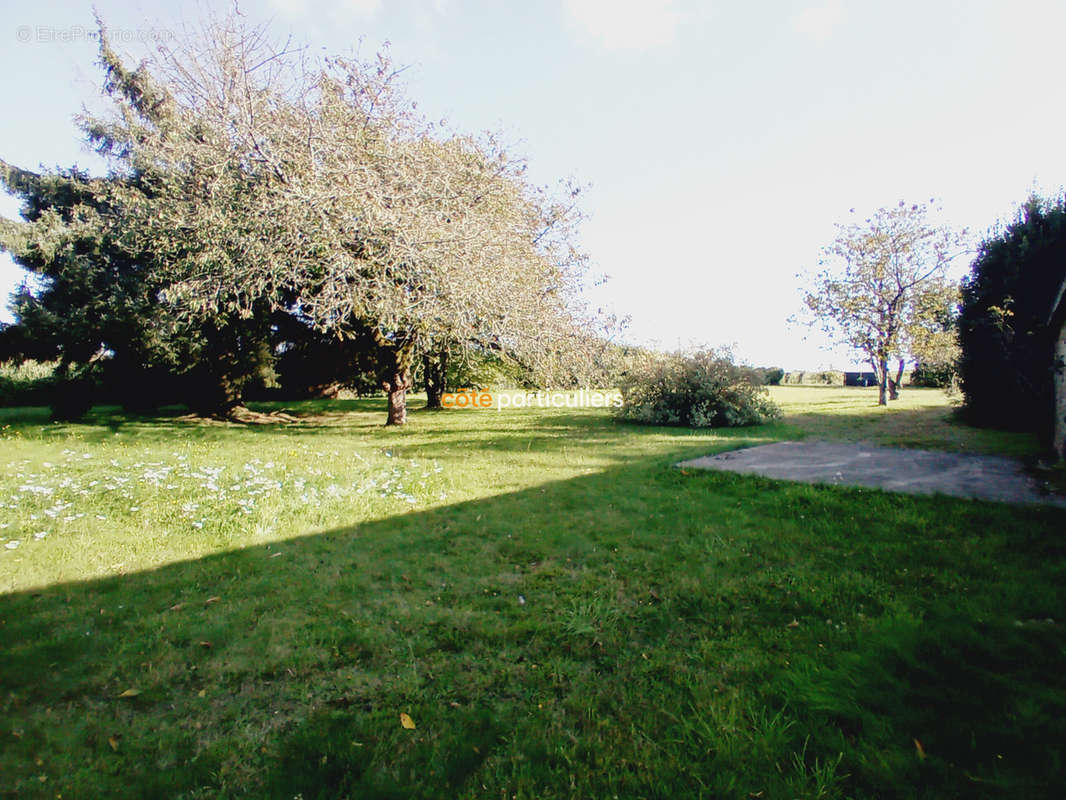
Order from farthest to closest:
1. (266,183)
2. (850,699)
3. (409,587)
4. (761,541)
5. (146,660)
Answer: (266,183), (761,541), (409,587), (146,660), (850,699)

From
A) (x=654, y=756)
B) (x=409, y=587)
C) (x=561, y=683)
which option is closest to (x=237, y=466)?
(x=409, y=587)

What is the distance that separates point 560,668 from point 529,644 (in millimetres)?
277

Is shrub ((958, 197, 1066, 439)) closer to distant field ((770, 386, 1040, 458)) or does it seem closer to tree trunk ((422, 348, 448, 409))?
distant field ((770, 386, 1040, 458))

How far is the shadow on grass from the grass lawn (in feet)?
0.05

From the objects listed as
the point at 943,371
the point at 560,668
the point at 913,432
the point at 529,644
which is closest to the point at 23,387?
the point at 529,644

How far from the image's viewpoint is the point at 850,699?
2164 millimetres

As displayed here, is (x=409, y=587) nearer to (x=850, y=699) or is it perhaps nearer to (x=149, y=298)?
(x=850, y=699)

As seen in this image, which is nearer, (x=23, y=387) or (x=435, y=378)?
(x=435, y=378)

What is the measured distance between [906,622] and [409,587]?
9.57 feet

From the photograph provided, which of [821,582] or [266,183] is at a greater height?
[266,183]

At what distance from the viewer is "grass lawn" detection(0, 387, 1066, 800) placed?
6.16 feet

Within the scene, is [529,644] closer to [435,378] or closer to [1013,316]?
[1013,316]

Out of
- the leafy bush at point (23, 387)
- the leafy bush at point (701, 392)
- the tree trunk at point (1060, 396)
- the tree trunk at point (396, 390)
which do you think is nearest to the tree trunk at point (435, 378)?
the tree trunk at point (396, 390)

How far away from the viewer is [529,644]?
2775mm
